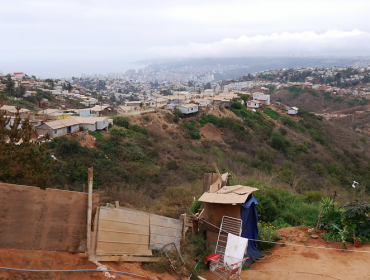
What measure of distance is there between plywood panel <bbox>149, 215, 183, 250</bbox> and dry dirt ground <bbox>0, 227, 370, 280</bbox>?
0.60m

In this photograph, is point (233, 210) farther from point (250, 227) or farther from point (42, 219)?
point (42, 219)

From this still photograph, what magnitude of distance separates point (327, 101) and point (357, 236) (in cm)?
6717

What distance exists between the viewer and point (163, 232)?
619cm

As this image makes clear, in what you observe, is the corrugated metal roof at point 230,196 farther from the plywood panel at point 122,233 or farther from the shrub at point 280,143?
the shrub at point 280,143

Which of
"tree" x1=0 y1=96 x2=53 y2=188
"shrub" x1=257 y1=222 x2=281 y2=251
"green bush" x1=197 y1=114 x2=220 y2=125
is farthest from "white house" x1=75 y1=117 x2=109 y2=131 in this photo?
"shrub" x1=257 y1=222 x2=281 y2=251

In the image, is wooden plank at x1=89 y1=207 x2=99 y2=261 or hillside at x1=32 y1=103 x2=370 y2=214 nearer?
wooden plank at x1=89 y1=207 x2=99 y2=261

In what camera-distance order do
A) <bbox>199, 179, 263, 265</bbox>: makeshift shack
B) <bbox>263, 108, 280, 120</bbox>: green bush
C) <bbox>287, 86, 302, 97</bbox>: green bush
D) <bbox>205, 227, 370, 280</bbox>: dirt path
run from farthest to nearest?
<bbox>287, 86, 302, 97</bbox>: green bush → <bbox>263, 108, 280, 120</bbox>: green bush → <bbox>199, 179, 263, 265</bbox>: makeshift shack → <bbox>205, 227, 370, 280</bbox>: dirt path

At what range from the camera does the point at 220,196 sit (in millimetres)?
6859

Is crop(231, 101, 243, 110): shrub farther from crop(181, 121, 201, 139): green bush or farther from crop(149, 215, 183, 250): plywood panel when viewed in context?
crop(149, 215, 183, 250): plywood panel

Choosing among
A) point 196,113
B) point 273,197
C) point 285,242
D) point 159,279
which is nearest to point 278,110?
point 196,113

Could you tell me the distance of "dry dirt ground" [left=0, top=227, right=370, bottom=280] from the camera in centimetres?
446

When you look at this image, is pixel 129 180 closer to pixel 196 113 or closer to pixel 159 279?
pixel 159 279

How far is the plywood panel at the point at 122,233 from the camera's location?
17.1 feet

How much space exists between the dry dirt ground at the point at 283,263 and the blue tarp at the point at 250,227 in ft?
0.64
